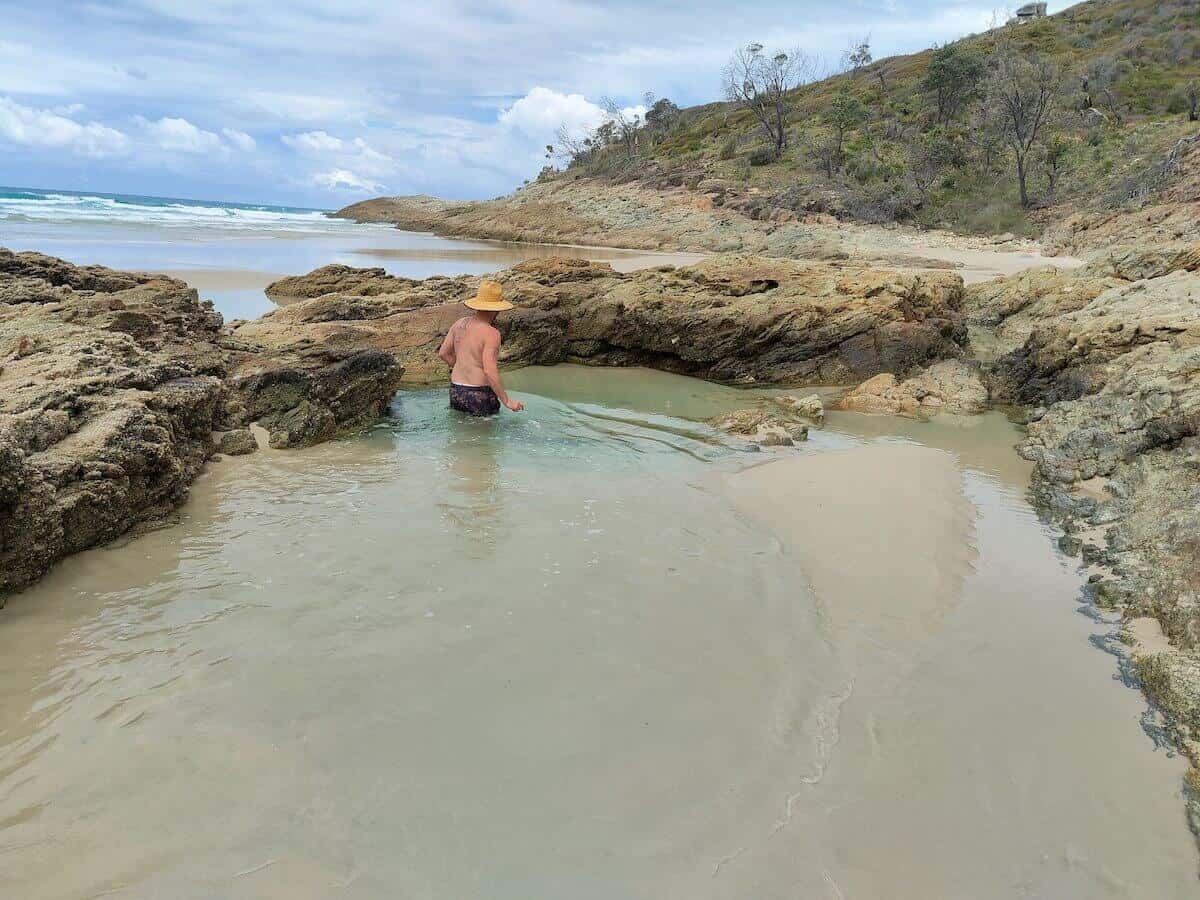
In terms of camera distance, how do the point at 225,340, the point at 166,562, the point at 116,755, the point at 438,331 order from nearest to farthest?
1. the point at 116,755
2. the point at 166,562
3. the point at 225,340
4. the point at 438,331

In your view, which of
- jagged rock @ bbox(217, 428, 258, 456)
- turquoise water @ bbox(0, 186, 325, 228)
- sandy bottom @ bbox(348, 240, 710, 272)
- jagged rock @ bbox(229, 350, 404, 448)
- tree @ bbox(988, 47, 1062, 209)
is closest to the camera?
jagged rock @ bbox(217, 428, 258, 456)

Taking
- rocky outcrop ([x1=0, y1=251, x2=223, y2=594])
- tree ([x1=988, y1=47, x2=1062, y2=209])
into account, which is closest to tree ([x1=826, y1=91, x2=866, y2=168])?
tree ([x1=988, y1=47, x2=1062, y2=209])

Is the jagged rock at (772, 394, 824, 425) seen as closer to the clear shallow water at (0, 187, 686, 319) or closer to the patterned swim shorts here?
the patterned swim shorts

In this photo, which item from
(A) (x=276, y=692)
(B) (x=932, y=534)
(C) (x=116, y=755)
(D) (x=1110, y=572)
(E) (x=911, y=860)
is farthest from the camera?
(B) (x=932, y=534)

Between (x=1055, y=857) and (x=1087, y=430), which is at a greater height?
(x=1087, y=430)

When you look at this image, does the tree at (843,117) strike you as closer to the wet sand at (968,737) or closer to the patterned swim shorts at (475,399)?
the patterned swim shorts at (475,399)

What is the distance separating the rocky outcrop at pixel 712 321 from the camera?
30.3ft

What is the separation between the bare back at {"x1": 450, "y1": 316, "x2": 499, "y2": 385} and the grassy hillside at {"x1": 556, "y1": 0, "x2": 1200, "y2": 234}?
70.4ft

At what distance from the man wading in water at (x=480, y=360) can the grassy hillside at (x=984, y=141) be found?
21.4m

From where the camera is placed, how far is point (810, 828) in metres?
2.18

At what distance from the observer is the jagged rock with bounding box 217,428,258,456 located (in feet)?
17.5

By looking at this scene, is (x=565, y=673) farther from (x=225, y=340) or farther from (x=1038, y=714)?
(x=225, y=340)

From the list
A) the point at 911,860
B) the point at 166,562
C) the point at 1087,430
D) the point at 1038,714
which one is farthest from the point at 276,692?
the point at 1087,430

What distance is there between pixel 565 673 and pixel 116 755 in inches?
59.0
